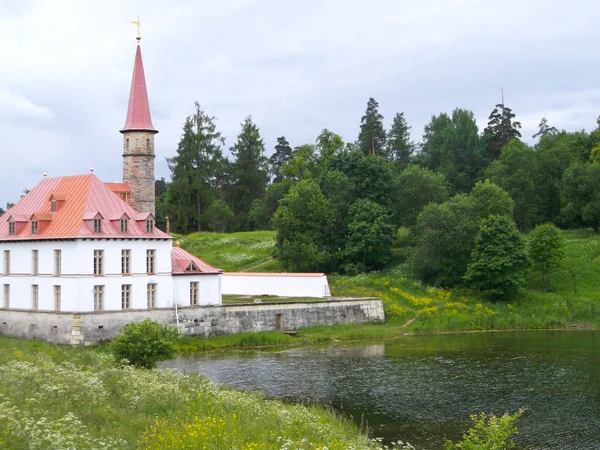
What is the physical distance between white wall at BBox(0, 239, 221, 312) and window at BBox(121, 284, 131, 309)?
187 millimetres

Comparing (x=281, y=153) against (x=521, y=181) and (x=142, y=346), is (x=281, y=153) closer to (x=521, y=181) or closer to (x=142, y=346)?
(x=521, y=181)

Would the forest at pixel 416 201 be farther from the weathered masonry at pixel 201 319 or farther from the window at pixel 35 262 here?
the window at pixel 35 262

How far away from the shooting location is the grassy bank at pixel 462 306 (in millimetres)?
53531

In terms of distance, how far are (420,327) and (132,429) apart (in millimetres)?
38466

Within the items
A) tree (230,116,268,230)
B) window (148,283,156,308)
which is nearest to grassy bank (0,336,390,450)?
window (148,283,156,308)

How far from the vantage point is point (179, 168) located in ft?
307

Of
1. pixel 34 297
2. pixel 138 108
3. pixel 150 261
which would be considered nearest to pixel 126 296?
pixel 150 261

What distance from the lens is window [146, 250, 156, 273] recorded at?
159ft

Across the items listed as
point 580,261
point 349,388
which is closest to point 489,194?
point 580,261

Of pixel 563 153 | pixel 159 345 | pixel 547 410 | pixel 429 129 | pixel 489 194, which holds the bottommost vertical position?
pixel 547 410

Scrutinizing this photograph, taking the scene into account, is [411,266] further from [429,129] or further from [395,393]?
[429,129]

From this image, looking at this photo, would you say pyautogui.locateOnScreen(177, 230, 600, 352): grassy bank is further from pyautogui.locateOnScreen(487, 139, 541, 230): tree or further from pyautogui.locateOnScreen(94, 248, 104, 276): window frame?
pyautogui.locateOnScreen(487, 139, 541, 230): tree

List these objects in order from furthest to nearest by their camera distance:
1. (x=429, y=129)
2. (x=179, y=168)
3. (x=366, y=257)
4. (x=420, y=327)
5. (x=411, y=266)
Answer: (x=429, y=129)
(x=179, y=168)
(x=366, y=257)
(x=411, y=266)
(x=420, y=327)

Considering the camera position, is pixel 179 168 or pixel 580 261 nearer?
pixel 580 261
